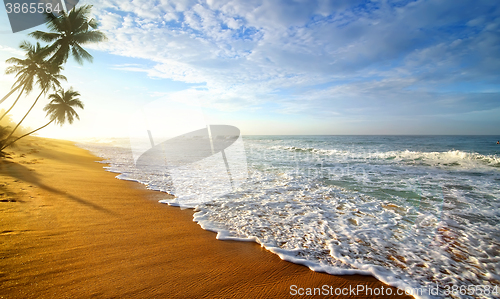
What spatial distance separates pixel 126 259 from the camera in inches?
104

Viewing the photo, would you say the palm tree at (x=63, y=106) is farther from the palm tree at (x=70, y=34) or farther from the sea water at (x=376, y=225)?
the sea water at (x=376, y=225)

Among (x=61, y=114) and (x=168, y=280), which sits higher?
(x=61, y=114)

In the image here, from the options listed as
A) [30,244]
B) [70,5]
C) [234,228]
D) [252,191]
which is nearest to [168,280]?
[234,228]

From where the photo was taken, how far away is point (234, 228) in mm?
3822

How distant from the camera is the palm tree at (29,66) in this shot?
14568 mm

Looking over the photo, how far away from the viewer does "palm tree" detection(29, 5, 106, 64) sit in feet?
51.7

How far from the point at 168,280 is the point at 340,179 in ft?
24.7

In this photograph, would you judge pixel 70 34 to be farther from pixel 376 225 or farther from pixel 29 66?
pixel 376 225

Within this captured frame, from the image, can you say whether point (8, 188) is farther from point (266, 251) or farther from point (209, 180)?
point (266, 251)

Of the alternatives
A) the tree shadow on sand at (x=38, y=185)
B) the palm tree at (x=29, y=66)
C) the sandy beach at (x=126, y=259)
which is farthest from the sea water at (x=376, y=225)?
the palm tree at (x=29, y=66)

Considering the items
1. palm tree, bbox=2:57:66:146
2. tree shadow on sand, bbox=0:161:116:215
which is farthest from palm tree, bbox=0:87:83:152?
tree shadow on sand, bbox=0:161:116:215

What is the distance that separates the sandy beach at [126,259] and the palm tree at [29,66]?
16.6 meters

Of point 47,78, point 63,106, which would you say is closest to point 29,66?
point 47,78

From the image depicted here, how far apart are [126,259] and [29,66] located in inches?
819
